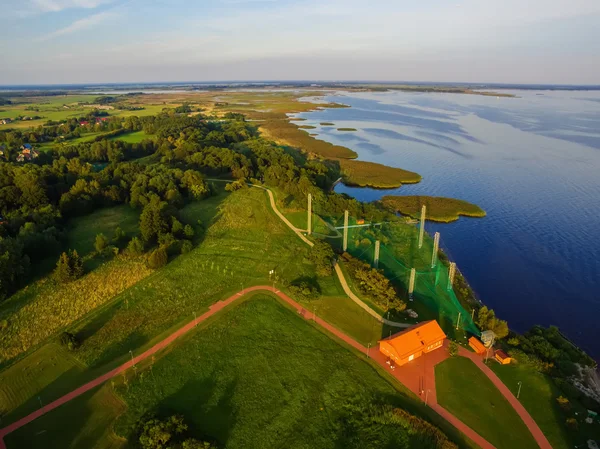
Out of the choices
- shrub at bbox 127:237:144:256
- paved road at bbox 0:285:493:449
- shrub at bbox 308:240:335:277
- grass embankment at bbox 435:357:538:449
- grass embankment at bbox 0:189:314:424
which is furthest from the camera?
shrub at bbox 127:237:144:256

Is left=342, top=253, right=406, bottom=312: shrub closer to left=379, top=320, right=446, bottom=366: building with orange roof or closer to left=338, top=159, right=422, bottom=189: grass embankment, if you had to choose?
left=379, top=320, right=446, bottom=366: building with orange roof

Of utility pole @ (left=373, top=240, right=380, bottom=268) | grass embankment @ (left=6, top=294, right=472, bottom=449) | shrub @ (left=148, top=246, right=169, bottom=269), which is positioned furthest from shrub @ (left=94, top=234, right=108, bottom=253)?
utility pole @ (left=373, top=240, right=380, bottom=268)

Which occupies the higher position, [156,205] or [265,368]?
[156,205]

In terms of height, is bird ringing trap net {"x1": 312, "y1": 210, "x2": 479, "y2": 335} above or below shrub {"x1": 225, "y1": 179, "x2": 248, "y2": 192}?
below

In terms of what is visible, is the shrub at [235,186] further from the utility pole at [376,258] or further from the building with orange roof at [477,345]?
the building with orange roof at [477,345]

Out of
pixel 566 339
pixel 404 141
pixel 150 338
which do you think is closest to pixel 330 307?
pixel 150 338

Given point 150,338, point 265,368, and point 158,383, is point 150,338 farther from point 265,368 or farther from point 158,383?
point 265,368
